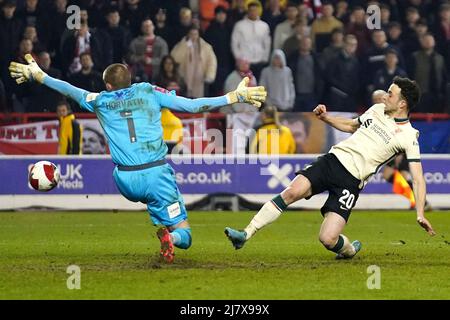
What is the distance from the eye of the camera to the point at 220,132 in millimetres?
20469

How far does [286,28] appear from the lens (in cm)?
2294

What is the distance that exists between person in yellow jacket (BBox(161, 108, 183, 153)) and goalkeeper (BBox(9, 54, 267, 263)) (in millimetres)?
8710

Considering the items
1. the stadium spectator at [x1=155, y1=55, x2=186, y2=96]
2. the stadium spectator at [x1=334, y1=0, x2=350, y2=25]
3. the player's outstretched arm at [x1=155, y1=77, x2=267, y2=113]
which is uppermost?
the stadium spectator at [x1=334, y1=0, x2=350, y2=25]

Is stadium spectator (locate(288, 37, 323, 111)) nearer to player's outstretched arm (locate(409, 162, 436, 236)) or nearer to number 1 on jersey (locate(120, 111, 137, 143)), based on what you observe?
player's outstretched arm (locate(409, 162, 436, 236))

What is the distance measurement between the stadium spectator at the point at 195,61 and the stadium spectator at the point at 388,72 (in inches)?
129

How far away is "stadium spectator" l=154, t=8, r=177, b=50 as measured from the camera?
22688 millimetres

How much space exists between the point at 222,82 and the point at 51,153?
4.22m

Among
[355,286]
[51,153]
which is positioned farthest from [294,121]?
[355,286]

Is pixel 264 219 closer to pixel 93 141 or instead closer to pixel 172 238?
pixel 172 238

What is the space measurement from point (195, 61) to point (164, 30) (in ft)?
3.22

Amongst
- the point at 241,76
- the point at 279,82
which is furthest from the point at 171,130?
the point at 279,82

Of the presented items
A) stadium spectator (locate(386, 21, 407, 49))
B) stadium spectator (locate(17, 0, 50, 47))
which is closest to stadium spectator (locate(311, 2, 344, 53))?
stadium spectator (locate(386, 21, 407, 49))

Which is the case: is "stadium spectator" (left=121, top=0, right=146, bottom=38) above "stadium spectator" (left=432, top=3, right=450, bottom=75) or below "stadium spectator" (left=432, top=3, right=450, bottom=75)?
above

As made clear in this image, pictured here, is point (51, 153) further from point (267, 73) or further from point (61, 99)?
point (267, 73)
